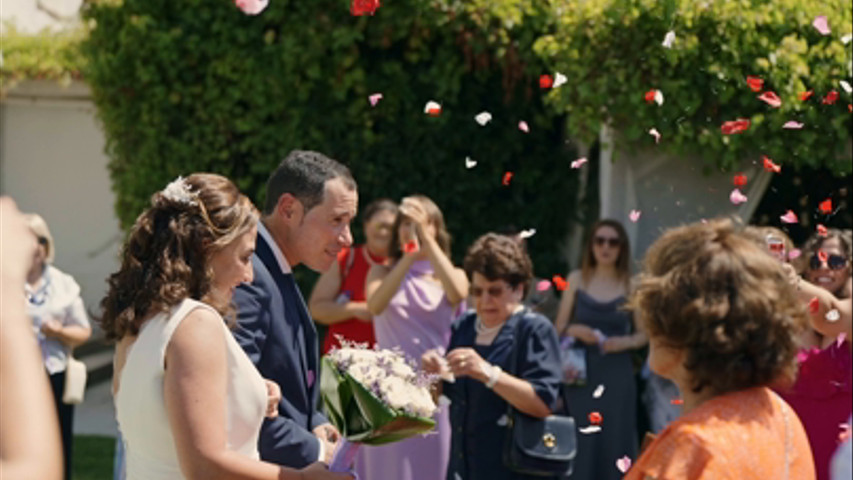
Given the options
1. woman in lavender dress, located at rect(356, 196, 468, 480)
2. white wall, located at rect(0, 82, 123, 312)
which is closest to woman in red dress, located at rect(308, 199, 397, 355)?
woman in lavender dress, located at rect(356, 196, 468, 480)

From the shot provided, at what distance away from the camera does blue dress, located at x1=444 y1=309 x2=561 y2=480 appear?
5.53 meters

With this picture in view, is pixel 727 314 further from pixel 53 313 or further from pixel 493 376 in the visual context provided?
pixel 53 313

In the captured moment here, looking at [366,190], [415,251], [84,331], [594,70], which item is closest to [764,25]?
[594,70]

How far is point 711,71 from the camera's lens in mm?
7555

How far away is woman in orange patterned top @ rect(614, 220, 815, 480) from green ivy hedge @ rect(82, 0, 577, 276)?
22.4 feet

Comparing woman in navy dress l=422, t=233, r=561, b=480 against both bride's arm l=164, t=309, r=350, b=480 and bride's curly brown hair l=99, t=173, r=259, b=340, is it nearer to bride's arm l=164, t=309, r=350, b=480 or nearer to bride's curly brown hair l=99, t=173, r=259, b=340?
bride's curly brown hair l=99, t=173, r=259, b=340

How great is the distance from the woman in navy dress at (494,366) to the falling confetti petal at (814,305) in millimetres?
1257

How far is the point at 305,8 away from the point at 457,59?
1.21 metres

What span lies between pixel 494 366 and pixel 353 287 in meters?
2.05

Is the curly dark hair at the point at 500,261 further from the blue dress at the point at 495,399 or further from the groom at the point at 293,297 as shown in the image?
the groom at the point at 293,297

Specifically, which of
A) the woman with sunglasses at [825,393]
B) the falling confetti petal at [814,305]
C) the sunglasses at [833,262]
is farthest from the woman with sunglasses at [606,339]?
the falling confetti petal at [814,305]

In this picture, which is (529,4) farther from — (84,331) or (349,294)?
(84,331)

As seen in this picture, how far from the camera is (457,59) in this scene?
980 centimetres

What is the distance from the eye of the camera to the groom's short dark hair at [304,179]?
4.37 meters
